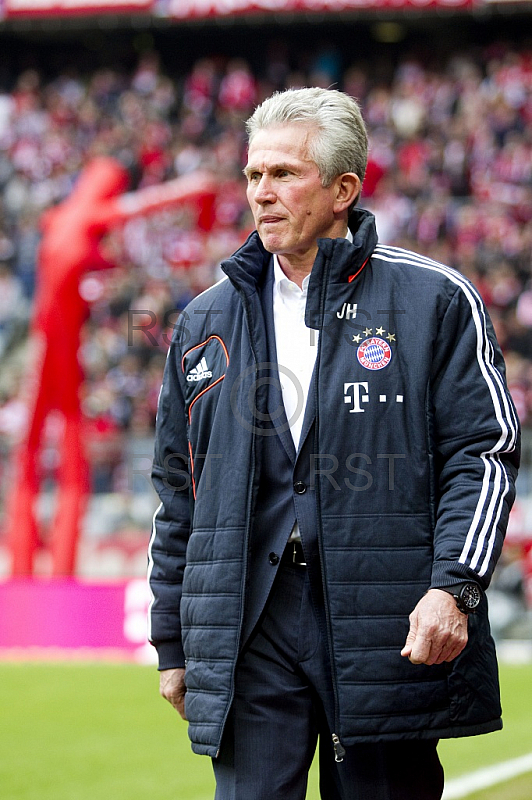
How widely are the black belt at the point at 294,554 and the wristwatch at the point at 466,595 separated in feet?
1.20

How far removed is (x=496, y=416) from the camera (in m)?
2.97

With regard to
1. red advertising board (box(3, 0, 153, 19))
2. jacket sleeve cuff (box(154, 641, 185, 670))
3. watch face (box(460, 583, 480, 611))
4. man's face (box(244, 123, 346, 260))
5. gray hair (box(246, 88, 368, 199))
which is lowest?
jacket sleeve cuff (box(154, 641, 185, 670))

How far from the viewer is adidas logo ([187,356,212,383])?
10.5 ft

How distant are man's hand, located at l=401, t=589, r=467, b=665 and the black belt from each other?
0.32m

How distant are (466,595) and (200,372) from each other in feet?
2.84

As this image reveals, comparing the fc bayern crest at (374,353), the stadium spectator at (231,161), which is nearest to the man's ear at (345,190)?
the fc bayern crest at (374,353)

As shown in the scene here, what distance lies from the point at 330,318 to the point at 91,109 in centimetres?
2087

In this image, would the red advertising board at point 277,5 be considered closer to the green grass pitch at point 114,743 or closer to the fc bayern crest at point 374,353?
the green grass pitch at point 114,743

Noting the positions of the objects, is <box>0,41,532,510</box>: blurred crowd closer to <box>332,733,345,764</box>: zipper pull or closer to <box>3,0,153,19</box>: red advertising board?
<box>3,0,153,19</box>: red advertising board

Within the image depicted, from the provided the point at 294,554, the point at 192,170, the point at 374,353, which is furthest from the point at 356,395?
the point at 192,170

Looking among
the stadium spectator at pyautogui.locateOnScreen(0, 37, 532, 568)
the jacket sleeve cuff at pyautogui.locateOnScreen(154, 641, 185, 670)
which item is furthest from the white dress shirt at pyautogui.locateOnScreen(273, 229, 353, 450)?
the stadium spectator at pyautogui.locateOnScreen(0, 37, 532, 568)

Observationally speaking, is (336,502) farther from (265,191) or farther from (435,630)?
(265,191)

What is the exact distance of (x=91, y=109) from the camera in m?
23.1

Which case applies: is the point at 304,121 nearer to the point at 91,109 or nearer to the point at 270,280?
the point at 270,280
